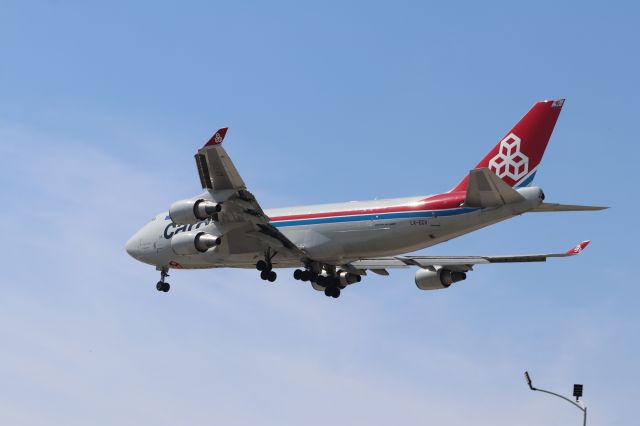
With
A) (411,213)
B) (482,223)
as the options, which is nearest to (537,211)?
(482,223)

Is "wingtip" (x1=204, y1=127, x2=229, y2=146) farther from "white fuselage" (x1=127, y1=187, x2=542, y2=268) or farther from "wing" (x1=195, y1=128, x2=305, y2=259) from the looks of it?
"white fuselage" (x1=127, y1=187, x2=542, y2=268)

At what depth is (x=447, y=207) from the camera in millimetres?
47344

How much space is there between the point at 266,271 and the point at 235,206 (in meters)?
3.61

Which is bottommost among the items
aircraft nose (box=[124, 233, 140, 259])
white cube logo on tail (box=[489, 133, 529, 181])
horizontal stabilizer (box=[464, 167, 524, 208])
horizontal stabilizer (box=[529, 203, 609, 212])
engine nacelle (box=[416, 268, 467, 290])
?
horizontal stabilizer (box=[529, 203, 609, 212])

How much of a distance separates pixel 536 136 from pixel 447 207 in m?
4.84

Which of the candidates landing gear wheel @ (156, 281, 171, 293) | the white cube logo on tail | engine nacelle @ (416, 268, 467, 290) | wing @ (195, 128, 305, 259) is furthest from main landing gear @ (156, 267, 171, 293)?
the white cube logo on tail

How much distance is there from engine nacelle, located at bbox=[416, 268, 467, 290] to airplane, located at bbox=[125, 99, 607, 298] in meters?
0.05

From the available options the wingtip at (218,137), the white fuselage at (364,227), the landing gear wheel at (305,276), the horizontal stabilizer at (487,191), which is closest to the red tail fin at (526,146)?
the white fuselage at (364,227)

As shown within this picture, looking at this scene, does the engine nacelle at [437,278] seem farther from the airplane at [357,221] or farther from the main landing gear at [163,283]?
the main landing gear at [163,283]

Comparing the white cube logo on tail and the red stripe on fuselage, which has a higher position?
the white cube logo on tail

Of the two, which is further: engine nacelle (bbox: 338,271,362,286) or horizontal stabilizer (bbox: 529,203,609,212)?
engine nacelle (bbox: 338,271,362,286)

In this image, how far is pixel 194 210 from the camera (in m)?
47.9

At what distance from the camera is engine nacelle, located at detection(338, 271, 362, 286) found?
5522 centimetres

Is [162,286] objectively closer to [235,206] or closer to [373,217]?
[235,206]
